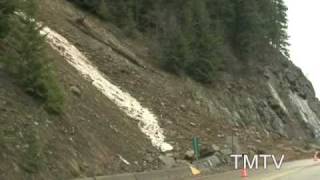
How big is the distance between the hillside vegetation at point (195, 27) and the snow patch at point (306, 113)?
15.6 ft

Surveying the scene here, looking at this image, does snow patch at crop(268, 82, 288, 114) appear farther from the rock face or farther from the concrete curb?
the concrete curb

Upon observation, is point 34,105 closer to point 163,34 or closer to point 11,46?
point 11,46

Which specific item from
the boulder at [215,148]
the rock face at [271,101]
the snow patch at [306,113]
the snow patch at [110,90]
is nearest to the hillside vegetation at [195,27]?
the rock face at [271,101]

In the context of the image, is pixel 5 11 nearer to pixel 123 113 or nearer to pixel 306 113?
pixel 123 113

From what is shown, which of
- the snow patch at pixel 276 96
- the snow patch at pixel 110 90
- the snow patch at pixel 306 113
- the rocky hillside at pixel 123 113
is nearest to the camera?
the rocky hillside at pixel 123 113

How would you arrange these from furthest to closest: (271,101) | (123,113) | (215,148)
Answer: (271,101) → (215,148) → (123,113)

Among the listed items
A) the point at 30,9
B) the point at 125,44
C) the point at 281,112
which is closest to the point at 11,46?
the point at 30,9

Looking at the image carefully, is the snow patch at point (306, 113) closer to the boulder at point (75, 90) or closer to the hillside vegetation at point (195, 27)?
the hillside vegetation at point (195, 27)

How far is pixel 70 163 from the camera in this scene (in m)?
20.7

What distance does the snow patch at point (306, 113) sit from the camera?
62562 millimetres

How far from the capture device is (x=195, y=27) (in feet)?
159

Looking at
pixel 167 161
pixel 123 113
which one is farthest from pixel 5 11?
pixel 123 113

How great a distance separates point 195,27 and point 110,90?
1694 centimetres

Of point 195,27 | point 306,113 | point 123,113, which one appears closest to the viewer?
point 123,113
